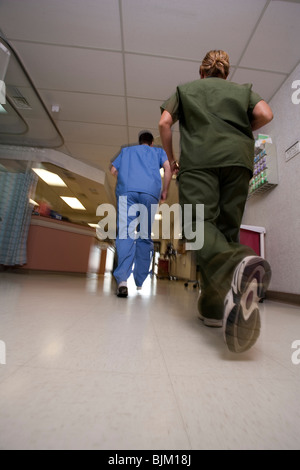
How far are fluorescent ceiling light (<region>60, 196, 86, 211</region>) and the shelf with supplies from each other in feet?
21.5

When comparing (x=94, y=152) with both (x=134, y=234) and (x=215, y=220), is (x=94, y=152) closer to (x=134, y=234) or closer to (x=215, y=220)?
(x=134, y=234)

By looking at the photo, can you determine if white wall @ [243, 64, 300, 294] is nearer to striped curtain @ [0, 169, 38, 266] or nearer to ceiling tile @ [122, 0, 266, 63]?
ceiling tile @ [122, 0, 266, 63]

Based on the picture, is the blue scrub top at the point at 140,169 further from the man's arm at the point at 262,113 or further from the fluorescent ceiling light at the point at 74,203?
the fluorescent ceiling light at the point at 74,203

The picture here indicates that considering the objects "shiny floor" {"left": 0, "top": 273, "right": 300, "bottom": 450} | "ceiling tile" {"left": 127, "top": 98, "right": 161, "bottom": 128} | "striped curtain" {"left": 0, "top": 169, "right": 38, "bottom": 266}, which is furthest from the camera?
"striped curtain" {"left": 0, "top": 169, "right": 38, "bottom": 266}

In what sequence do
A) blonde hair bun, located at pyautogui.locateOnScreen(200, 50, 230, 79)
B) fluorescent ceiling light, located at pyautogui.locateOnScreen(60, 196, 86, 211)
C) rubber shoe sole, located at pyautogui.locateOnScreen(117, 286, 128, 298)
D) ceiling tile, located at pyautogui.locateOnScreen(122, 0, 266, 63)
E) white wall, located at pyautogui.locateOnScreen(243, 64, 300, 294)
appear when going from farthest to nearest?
1. fluorescent ceiling light, located at pyautogui.locateOnScreen(60, 196, 86, 211)
2. white wall, located at pyautogui.locateOnScreen(243, 64, 300, 294)
3. ceiling tile, located at pyautogui.locateOnScreen(122, 0, 266, 63)
4. rubber shoe sole, located at pyautogui.locateOnScreen(117, 286, 128, 298)
5. blonde hair bun, located at pyautogui.locateOnScreen(200, 50, 230, 79)

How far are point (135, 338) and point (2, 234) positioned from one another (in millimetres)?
3849

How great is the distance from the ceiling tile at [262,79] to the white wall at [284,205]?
0.27 ft

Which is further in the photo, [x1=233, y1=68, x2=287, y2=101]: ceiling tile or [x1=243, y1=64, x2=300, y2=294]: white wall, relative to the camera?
[x1=233, y1=68, x2=287, y2=101]: ceiling tile

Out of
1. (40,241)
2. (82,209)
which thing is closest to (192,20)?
(40,241)

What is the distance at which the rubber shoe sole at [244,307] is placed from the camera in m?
0.61

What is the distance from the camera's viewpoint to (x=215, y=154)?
0.95m

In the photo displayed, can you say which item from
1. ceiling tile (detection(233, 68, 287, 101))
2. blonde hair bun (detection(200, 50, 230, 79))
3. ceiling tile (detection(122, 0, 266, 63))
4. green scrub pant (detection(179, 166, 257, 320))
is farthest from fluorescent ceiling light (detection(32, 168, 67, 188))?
green scrub pant (detection(179, 166, 257, 320))

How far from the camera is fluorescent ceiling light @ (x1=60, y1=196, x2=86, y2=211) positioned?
7.99 metres
